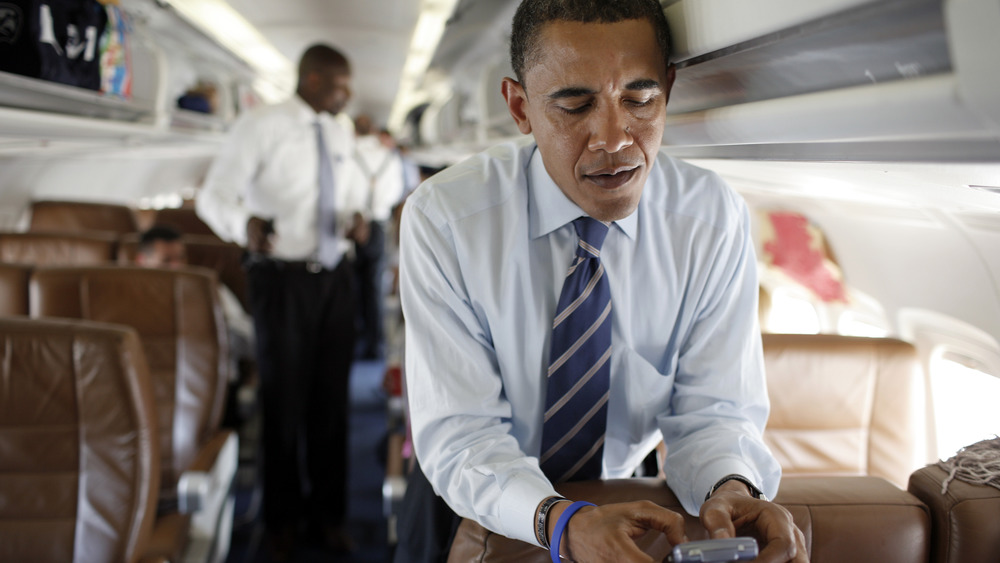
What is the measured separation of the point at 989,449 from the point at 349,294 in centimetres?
273

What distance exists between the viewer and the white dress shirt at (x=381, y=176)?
6.75 m

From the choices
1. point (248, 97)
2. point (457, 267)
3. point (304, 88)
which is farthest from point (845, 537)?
point (248, 97)

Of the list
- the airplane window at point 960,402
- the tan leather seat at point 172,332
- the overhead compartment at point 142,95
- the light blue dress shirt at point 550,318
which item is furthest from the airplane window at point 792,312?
the overhead compartment at point 142,95

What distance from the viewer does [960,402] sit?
2.40 m

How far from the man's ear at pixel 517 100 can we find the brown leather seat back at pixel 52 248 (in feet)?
11.2

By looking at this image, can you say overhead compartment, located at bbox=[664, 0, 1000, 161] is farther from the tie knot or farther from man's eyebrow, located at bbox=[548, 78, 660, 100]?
the tie knot

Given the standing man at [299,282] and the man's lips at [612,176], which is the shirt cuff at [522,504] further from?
the standing man at [299,282]

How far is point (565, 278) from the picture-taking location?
1.52 m

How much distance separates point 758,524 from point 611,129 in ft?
2.42

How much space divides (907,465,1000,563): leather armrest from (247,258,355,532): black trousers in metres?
2.68

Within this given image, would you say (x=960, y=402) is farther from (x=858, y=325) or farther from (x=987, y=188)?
(x=987, y=188)

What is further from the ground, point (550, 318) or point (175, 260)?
point (175, 260)

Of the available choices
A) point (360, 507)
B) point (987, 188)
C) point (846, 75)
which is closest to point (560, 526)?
point (846, 75)

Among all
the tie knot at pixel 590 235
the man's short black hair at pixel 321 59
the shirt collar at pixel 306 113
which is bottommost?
the tie knot at pixel 590 235
